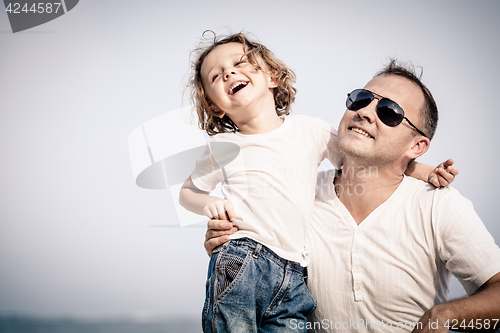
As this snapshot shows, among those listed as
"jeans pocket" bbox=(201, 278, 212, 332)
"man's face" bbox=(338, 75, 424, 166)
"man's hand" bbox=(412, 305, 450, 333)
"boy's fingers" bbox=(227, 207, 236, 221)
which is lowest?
"man's hand" bbox=(412, 305, 450, 333)

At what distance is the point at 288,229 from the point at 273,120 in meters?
0.83

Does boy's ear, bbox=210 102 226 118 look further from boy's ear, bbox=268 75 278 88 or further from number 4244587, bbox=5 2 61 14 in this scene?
number 4244587, bbox=5 2 61 14

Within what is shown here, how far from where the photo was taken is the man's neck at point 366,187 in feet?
7.63

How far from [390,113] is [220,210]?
1.30 metres

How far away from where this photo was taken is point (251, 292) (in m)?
1.89

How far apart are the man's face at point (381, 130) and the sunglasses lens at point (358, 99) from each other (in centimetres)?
3

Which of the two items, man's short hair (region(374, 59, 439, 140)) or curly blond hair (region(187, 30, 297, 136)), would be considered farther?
curly blond hair (region(187, 30, 297, 136))

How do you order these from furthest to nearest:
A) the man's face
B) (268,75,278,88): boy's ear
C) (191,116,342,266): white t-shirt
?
(268,75,278,88): boy's ear < the man's face < (191,116,342,266): white t-shirt

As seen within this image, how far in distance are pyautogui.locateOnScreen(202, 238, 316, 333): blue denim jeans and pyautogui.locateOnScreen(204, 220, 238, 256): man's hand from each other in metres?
0.04

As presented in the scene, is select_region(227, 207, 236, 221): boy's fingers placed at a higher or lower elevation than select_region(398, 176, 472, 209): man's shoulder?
higher

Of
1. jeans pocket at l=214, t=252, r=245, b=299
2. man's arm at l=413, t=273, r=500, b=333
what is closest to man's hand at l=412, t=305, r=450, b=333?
man's arm at l=413, t=273, r=500, b=333

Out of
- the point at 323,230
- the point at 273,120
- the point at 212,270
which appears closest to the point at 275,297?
the point at 212,270

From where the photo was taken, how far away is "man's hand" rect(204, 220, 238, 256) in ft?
6.79

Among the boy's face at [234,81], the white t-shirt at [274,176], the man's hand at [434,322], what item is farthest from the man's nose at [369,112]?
the man's hand at [434,322]
